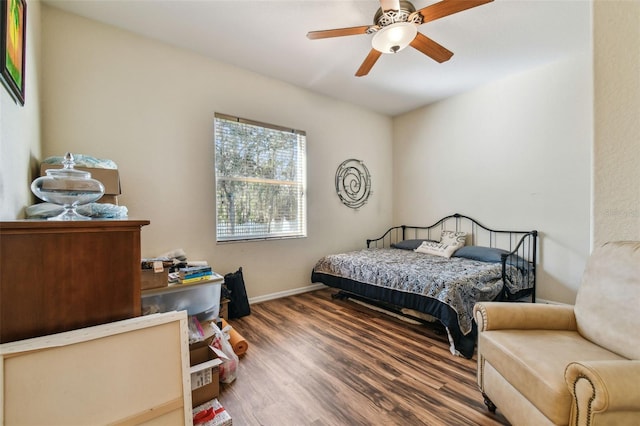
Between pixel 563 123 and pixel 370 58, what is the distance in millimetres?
2323

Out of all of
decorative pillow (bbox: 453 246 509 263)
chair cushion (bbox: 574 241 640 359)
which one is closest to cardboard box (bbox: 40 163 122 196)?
chair cushion (bbox: 574 241 640 359)

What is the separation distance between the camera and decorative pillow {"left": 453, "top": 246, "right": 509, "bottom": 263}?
2.95m

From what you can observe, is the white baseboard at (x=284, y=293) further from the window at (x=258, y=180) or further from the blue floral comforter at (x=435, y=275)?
the window at (x=258, y=180)

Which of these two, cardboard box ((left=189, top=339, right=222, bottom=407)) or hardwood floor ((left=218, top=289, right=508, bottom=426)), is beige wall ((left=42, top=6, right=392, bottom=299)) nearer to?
hardwood floor ((left=218, top=289, right=508, bottom=426))

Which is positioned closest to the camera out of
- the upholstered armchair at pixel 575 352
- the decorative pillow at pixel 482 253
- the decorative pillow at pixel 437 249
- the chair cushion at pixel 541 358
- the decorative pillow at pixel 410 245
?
the upholstered armchair at pixel 575 352

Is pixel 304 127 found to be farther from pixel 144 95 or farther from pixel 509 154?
pixel 509 154

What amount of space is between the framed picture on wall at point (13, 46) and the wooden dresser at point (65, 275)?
0.78 meters

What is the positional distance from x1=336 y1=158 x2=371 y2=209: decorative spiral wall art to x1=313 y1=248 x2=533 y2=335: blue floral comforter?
973 mm

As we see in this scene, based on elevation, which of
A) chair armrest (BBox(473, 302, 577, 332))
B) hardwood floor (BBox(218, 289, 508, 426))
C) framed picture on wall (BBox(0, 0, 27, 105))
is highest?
framed picture on wall (BBox(0, 0, 27, 105))

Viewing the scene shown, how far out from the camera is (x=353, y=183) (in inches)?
164

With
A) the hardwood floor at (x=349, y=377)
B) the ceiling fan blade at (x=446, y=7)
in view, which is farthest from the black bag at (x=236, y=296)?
the ceiling fan blade at (x=446, y=7)

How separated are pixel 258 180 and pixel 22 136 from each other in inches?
77.4

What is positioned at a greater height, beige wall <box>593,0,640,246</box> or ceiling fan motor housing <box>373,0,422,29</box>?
ceiling fan motor housing <box>373,0,422,29</box>

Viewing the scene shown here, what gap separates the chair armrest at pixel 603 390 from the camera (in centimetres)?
87
